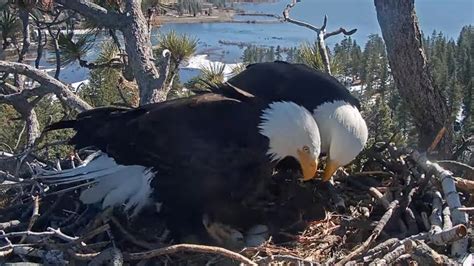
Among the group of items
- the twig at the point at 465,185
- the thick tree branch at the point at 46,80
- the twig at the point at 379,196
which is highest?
the thick tree branch at the point at 46,80

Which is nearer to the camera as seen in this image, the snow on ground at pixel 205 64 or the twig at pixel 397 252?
the twig at pixel 397 252

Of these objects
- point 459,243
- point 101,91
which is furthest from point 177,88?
point 459,243

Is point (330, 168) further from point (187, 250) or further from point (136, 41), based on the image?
point (136, 41)

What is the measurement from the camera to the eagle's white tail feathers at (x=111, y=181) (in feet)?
8.36

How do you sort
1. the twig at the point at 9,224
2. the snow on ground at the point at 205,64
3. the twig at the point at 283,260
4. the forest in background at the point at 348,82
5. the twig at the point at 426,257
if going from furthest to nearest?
the snow on ground at the point at 205,64, the forest in background at the point at 348,82, the twig at the point at 9,224, the twig at the point at 283,260, the twig at the point at 426,257

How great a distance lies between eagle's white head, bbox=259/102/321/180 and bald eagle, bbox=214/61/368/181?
9cm

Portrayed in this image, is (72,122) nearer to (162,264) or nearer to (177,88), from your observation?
(162,264)

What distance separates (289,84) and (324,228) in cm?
60

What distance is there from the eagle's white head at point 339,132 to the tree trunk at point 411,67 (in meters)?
0.66

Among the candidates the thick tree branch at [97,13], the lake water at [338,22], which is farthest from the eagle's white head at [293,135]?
the lake water at [338,22]

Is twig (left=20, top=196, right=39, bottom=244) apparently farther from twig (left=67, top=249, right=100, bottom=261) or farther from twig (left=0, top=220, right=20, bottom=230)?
twig (left=67, top=249, right=100, bottom=261)

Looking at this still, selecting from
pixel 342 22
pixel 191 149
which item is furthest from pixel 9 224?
pixel 342 22

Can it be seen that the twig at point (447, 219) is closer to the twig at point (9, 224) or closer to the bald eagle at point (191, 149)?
the bald eagle at point (191, 149)

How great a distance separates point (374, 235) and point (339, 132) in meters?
0.40
